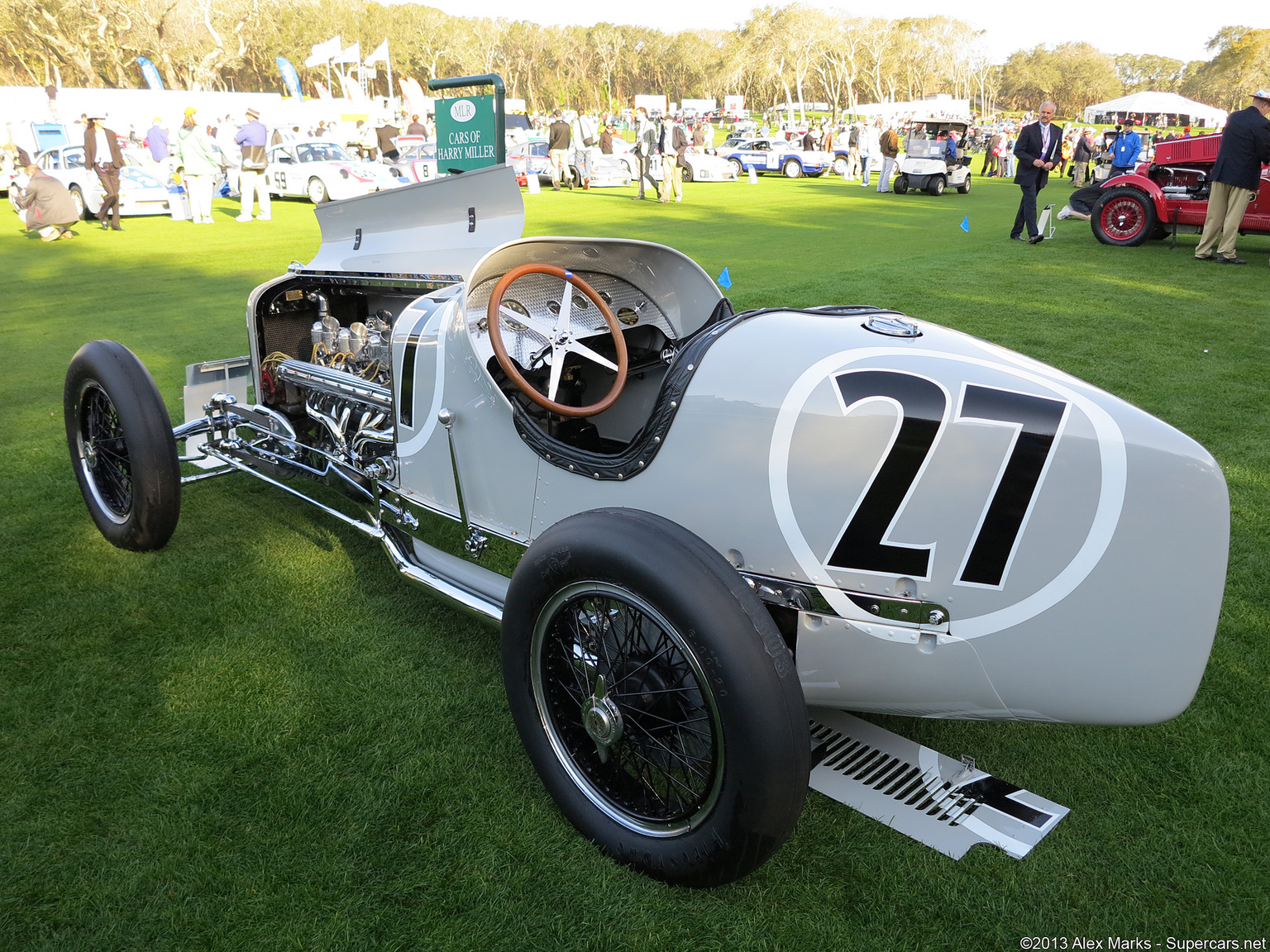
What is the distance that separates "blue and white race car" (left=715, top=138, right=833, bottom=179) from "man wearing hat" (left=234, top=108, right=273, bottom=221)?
15.4 metres

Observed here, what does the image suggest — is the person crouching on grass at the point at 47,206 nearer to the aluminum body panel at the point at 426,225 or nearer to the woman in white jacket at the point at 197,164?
the woman in white jacket at the point at 197,164

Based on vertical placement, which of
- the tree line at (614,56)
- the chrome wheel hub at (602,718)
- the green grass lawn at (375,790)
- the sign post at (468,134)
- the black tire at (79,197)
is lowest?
the green grass lawn at (375,790)

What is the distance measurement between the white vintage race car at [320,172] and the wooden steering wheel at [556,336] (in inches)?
652

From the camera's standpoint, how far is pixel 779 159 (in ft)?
98.1

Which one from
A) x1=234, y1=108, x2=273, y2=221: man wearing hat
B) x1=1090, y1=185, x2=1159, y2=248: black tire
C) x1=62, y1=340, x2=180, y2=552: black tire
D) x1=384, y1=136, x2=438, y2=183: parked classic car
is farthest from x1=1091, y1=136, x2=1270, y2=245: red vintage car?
x1=234, y1=108, x2=273, y2=221: man wearing hat

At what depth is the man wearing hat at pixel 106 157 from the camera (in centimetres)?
1488

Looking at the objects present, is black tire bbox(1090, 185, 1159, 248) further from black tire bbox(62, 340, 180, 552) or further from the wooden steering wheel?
black tire bbox(62, 340, 180, 552)

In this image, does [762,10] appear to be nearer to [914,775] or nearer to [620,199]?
[620,199]

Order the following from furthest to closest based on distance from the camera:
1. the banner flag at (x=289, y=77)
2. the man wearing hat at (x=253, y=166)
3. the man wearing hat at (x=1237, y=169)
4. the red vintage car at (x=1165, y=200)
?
the banner flag at (x=289, y=77), the man wearing hat at (x=253, y=166), the red vintage car at (x=1165, y=200), the man wearing hat at (x=1237, y=169)

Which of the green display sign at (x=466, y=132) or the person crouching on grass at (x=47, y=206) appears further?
the person crouching on grass at (x=47, y=206)

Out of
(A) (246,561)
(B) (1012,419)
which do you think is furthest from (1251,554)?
(A) (246,561)

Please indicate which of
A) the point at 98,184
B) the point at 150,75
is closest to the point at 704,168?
the point at 98,184

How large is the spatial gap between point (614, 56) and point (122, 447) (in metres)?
108

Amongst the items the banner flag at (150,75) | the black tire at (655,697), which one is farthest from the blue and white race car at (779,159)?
the banner flag at (150,75)
